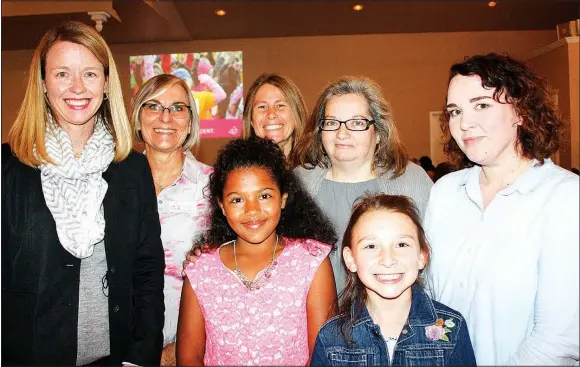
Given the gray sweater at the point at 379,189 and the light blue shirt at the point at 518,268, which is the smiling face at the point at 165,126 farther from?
the light blue shirt at the point at 518,268

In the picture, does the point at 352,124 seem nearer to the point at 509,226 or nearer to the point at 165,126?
the point at 509,226

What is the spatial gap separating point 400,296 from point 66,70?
154 cm

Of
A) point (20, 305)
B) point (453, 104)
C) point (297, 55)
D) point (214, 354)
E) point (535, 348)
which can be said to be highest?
point (297, 55)

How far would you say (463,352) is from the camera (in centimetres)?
163

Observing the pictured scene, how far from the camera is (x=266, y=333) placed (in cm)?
184

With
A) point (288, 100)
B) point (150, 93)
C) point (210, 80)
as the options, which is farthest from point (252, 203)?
point (210, 80)

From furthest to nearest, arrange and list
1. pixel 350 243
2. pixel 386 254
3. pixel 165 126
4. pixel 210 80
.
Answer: pixel 210 80 → pixel 165 126 → pixel 350 243 → pixel 386 254

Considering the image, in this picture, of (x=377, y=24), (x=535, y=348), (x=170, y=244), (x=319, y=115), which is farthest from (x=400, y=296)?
(x=377, y=24)

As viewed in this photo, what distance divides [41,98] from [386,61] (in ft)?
29.0

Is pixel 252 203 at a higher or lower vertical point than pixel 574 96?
lower

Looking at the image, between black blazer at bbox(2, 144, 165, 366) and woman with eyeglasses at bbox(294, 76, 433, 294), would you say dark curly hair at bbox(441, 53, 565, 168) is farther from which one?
black blazer at bbox(2, 144, 165, 366)

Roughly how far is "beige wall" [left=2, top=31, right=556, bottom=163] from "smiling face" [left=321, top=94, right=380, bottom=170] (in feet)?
25.0

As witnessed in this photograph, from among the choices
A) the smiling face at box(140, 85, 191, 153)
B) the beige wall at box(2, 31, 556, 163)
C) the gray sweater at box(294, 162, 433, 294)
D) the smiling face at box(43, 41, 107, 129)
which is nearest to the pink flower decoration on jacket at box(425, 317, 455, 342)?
the gray sweater at box(294, 162, 433, 294)

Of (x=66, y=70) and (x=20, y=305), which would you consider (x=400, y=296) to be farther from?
(x=66, y=70)
